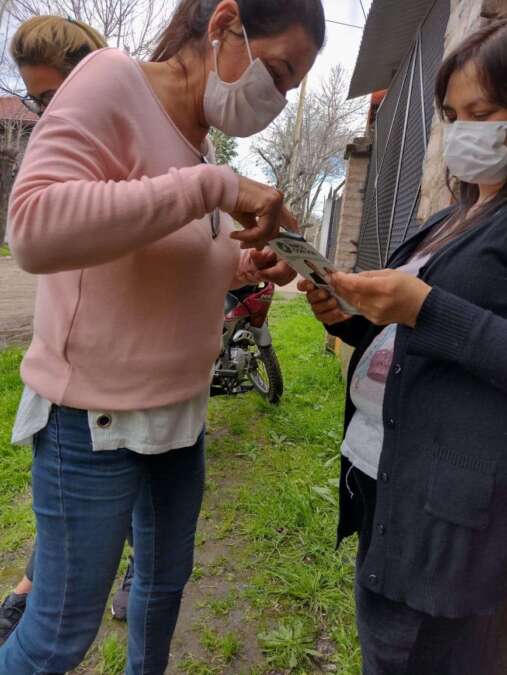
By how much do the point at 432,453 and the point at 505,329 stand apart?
11.1 inches

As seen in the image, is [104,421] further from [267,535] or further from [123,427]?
[267,535]

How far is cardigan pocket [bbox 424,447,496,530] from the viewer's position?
95 centimetres

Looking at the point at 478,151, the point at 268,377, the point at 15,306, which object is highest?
the point at 478,151

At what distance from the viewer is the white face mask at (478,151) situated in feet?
3.57

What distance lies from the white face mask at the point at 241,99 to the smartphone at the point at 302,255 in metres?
0.31

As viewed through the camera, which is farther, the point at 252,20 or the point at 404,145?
the point at 404,145

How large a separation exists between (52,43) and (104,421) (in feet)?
4.05

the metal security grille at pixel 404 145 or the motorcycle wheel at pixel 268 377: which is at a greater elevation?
the metal security grille at pixel 404 145

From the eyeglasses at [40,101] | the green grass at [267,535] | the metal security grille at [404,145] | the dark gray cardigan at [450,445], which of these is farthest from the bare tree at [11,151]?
the dark gray cardigan at [450,445]

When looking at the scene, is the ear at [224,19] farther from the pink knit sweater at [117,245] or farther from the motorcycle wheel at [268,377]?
the motorcycle wheel at [268,377]

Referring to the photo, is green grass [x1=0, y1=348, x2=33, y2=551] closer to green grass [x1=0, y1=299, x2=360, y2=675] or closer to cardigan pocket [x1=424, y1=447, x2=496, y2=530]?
green grass [x1=0, y1=299, x2=360, y2=675]

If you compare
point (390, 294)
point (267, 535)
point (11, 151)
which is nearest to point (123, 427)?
point (390, 294)

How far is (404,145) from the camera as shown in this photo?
3.55 meters

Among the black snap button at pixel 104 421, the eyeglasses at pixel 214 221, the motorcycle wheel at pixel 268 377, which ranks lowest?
the motorcycle wheel at pixel 268 377
